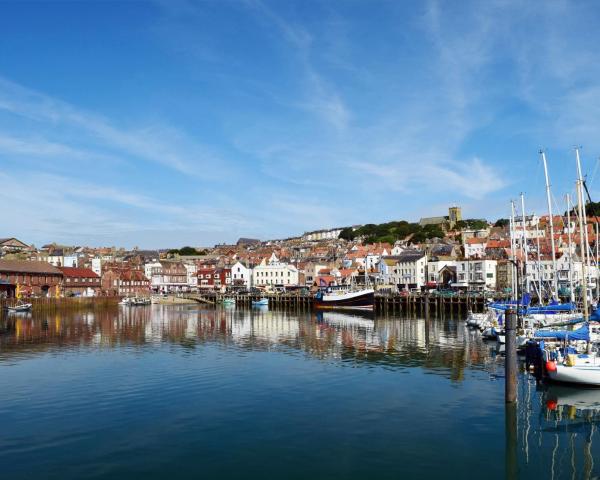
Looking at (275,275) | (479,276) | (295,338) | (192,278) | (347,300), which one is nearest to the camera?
(295,338)

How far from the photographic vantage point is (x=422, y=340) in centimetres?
4725

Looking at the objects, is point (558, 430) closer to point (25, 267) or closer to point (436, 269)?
point (436, 269)

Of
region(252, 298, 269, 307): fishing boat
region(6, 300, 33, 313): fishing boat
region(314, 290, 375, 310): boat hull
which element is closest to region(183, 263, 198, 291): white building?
region(252, 298, 269, 307): fishing boat

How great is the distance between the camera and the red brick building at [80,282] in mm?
126188

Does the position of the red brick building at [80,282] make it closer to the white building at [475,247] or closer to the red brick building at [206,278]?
the red brick building at [206,278]

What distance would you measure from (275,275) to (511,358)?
12778 cm

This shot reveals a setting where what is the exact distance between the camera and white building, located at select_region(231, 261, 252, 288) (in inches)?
6014

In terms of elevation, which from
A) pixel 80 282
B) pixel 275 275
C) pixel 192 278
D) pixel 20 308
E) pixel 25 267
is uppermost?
pixel 25 267

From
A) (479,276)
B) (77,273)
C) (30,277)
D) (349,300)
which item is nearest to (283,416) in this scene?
(349,300)

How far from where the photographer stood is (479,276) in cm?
11238

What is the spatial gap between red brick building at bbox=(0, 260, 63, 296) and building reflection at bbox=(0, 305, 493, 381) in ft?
142

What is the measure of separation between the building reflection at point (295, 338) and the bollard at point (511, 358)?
649 cm

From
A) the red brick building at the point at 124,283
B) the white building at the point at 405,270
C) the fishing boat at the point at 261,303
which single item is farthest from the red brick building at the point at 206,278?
A: the white building at the point at 405,270

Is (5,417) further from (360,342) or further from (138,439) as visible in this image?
(360,342)
